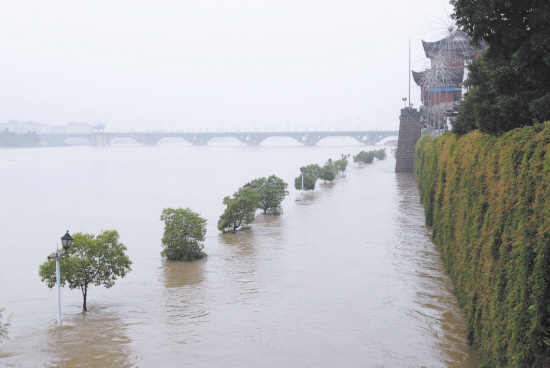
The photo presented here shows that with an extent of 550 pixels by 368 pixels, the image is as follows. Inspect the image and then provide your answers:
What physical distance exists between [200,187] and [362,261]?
29962 millimetres

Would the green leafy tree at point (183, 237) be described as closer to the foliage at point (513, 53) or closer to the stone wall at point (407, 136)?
the foliage at point (513, 53)

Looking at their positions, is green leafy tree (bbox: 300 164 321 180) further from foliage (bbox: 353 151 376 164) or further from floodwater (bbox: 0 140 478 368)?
foliage (bbox: 353 151 376 164)

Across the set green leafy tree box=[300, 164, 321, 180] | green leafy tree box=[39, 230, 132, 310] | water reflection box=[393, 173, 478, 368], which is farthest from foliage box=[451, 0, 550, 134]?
green leafy tree box=[300, 164, 321, 180]

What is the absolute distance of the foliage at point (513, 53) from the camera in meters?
9.77

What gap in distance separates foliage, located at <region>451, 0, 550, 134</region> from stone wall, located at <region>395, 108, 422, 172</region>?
3944 cm

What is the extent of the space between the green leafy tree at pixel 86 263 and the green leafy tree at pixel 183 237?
427 cm

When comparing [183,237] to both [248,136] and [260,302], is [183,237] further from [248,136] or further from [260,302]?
[248,136]

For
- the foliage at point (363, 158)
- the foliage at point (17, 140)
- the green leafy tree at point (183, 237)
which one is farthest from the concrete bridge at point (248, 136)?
the green leafy tree at point (183, 237)

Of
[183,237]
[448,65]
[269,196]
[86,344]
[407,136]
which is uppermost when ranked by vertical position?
[448,65]

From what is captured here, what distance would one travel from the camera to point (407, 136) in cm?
5016

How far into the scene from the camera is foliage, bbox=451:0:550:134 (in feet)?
32.1

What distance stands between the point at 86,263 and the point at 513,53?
11.0 m

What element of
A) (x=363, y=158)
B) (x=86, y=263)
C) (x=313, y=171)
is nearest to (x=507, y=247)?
(x=86, y=263)

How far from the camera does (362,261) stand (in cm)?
1584
